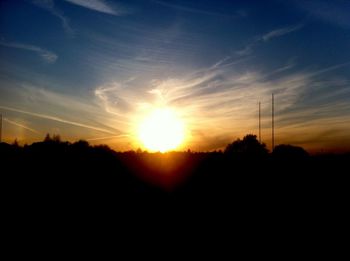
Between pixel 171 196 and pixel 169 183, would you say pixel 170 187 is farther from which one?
pixel 171 196

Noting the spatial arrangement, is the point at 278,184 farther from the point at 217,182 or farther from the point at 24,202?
the point at 24,202

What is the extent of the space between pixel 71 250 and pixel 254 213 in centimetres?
786

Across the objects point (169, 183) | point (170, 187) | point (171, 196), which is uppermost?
point (169, 183)

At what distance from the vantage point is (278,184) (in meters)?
18.2

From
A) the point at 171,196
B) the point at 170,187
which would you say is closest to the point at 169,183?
the point at 170,187

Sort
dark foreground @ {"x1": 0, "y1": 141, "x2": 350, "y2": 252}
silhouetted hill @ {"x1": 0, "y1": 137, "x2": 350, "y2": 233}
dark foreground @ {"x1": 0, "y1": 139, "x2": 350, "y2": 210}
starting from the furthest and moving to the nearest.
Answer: dark foreground @ {"x1": 0, "y1": 139, "x2": 350, "y2": 210} < silhouetted hill @ {"x1": 0, "y1": 137, "x2": 350, "y2": 233} < dark foreground @ {"x1": 0, "y1": 141, "x2": 350, "y2": 252}

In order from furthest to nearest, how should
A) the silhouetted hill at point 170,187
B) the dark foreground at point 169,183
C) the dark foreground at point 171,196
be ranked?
the dark foreground at point 169,183, the silhouetted hill at point 170,187, the dark foreground at point 171,196

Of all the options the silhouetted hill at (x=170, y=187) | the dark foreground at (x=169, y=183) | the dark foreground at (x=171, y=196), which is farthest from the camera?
the dark foreground at (x=169, y=183)

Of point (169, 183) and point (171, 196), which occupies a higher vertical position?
point (169, 183)

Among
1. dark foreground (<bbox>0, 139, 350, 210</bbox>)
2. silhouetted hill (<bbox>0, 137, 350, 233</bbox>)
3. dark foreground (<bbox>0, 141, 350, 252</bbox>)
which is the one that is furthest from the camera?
dark foreground (<bbox>0, 139, 350, 210</bbox>)

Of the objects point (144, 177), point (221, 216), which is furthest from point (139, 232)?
point (144, 177)

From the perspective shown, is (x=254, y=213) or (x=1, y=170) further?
(x=1, y=170)

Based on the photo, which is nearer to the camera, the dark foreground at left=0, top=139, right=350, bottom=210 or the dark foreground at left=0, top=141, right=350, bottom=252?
the dark foreground at left=0, top=141, right=350, bottom=252

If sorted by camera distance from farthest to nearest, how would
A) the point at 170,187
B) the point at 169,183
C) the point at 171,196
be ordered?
the point at 169,183 → the point at 170,187 → the point at 171,196
